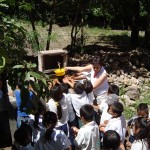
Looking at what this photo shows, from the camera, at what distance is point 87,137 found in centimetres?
471

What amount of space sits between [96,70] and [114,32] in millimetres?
10483

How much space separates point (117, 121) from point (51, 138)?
3.28ft

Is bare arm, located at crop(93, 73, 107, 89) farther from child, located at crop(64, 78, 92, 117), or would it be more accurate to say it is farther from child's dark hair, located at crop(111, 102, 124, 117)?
child's dark hair, located at crop(111, 102, 124, 117)

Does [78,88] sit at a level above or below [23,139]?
above

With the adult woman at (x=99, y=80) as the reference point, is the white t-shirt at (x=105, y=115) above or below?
below

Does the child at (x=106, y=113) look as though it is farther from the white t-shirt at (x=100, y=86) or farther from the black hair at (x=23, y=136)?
the black hair at (x=23, y=136)

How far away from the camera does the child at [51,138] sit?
14.7 feet

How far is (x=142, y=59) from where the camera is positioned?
410 inches

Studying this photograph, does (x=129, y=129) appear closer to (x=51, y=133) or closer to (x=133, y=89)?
(x=51, y=133)

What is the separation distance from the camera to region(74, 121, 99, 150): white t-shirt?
4711mm

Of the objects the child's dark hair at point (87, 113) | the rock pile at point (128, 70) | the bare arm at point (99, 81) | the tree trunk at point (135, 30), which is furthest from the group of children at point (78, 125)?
the tree trunk at point (135, 30)

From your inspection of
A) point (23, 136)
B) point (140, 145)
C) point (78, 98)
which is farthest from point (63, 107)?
point (140, 145)

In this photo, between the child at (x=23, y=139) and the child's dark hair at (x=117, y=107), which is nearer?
the child at (x=23, y=139)

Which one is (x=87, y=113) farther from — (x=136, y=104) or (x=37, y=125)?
(x=136, y=104)
